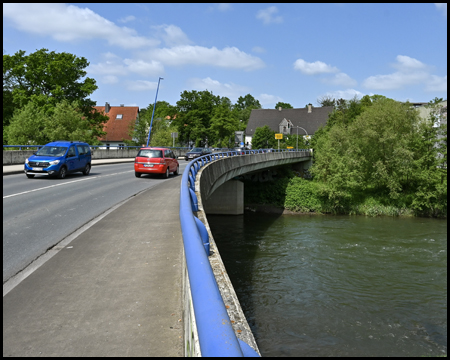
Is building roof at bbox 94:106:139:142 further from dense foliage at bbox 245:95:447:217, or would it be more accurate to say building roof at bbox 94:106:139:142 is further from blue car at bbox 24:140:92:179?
blue car at bbox 24:140:92:179

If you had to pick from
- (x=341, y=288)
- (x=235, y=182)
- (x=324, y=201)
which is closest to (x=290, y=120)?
(x=324, y=201)

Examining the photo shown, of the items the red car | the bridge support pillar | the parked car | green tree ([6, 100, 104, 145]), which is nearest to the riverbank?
the bridge support pillar

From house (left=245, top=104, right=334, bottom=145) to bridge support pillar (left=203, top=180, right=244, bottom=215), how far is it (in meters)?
65.7

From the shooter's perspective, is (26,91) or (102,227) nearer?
(102,227)

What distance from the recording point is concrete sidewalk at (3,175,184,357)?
13.3ft

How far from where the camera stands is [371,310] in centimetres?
1689

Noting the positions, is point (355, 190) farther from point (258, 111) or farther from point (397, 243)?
point (258, 111)

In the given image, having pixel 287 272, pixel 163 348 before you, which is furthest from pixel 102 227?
pixel 287 272

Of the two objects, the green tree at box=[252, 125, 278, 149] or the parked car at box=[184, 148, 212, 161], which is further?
the green tree at box=[252, 125, 278, 149]

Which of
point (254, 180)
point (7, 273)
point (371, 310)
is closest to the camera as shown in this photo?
point (7, 273)

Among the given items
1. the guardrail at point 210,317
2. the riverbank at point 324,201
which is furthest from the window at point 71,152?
the riverbank at point 324,201

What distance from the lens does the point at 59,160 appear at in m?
21.7

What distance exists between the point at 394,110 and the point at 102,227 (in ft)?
143

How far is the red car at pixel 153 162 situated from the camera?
78.8 feet
